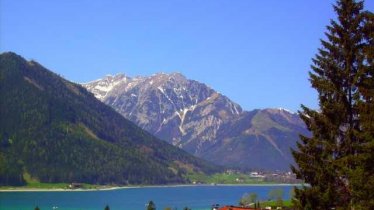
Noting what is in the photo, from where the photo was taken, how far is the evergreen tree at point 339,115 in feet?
100

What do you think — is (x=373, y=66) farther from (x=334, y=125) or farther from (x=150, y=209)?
(x=150, y=209)

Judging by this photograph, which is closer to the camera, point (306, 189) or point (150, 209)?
point (306, 189)

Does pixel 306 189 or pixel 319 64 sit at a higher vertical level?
pixel 319 64

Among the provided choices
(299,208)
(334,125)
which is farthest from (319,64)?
(299,208)

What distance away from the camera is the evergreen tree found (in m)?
30.5

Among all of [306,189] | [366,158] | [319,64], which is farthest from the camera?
[319,64]

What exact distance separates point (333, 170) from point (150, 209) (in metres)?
111

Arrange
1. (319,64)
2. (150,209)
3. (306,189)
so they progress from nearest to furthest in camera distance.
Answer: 1. (306,189)
2. (319,64)
3. (150,209)

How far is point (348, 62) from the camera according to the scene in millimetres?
32312

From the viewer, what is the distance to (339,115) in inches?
1246

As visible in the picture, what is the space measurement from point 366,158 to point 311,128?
4261 millimetres

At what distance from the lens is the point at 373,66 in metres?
31.2

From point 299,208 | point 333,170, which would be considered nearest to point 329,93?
point 333,170

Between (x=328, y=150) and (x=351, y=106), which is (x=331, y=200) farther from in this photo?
(x=351, y=106)
